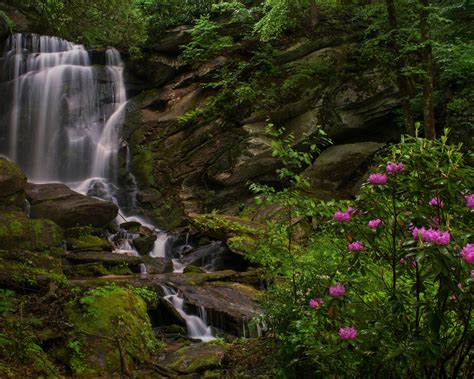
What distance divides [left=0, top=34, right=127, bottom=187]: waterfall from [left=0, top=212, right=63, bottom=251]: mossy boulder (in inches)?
187

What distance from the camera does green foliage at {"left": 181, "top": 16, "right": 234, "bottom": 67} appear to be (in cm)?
1669

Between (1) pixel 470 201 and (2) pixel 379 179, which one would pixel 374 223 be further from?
(1) pixel 470 201

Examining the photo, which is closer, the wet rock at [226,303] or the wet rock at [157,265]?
the wet rock at [226,303]

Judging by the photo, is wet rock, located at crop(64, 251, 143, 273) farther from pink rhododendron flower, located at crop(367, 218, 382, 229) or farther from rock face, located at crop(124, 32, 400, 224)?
pink rhododendron flower, located at crop(367, 218, 382, 229)

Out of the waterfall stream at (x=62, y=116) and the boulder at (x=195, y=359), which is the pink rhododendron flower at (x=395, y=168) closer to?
the boulder at (x=195, y=359)

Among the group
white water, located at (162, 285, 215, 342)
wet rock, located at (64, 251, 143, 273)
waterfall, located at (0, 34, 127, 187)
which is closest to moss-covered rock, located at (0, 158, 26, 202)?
wet rock, located at (64, 251, 143, 273)

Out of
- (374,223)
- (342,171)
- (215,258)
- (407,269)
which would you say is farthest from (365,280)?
(342,171)

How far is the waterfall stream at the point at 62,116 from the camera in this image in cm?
1530

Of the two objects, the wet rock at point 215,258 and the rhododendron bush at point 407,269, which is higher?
the rhododendron bush at point 407,269

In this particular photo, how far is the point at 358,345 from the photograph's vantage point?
276 centimetres

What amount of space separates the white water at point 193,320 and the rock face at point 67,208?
4617mm

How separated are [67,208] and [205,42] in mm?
8982

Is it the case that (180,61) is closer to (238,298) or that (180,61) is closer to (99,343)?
(238,298)

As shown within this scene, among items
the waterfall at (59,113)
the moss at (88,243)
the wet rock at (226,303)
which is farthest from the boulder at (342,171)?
the waterfall at (59,113)
